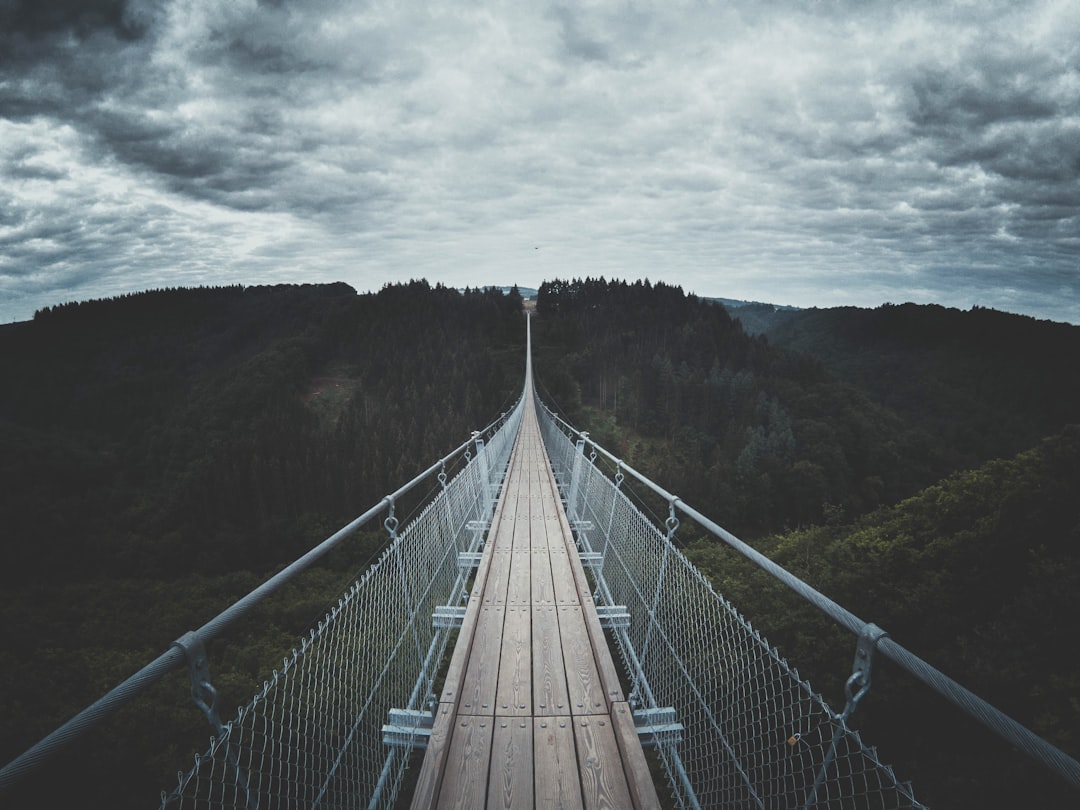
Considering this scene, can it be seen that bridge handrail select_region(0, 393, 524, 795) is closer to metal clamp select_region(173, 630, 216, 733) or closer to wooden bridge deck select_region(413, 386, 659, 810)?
metal clamp select_region(173, 630, 216, 733)

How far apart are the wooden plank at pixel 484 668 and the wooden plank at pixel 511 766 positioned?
0.60 feet

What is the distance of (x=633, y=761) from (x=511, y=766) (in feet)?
1.85

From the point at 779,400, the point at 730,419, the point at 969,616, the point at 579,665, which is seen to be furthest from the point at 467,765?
the point at 779,400

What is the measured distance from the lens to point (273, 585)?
5.41 feet

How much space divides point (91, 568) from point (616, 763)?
216ft

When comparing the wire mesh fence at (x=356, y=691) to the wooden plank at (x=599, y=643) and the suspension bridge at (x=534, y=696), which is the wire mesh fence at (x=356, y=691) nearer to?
the suspension bridge at (x=534, y=696)

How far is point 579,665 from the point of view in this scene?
10.9 ft

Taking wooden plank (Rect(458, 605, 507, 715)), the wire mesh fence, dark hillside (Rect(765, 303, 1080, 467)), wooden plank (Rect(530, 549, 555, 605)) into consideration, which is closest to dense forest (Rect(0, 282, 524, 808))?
the wire mesh fence

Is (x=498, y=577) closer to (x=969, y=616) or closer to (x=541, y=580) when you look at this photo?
(x=541, y=580)

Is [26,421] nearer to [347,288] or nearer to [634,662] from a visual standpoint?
[347,288]

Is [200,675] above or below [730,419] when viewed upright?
above

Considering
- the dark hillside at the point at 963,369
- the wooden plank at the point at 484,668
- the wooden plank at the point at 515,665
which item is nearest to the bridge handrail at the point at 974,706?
the wooden plank at the point at 515,665

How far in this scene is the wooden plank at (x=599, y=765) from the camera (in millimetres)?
2262

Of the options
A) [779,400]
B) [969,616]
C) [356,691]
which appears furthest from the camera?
[779,400]
